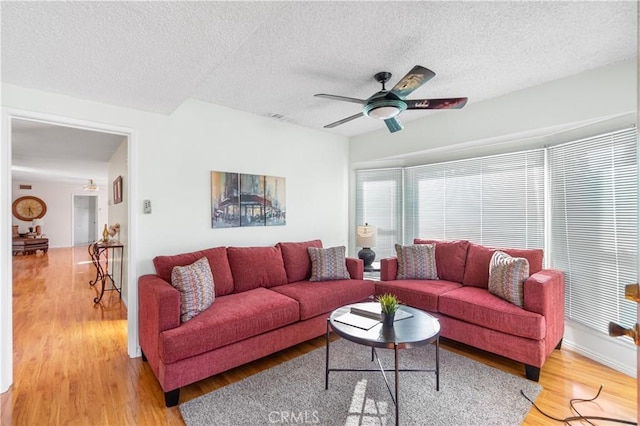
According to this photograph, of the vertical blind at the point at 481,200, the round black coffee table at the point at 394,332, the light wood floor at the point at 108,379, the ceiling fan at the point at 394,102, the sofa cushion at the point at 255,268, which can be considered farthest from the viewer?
the vertical blind at the point at 481,200

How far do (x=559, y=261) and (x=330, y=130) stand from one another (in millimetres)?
3282

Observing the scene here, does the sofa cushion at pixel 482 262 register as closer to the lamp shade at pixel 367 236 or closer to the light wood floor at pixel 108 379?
the light wood floor at pixel 108 379

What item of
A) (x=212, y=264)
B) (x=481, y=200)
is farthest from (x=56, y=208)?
(x=481, y=200)

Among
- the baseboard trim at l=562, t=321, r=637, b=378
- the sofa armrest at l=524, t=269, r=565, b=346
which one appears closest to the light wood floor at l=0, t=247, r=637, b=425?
the baseboard trim at l=562, t=321, r=637, b=378

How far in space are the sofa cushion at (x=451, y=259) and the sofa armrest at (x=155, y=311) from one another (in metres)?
2.88

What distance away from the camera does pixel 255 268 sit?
3.22m

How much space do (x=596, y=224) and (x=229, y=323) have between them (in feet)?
11.0

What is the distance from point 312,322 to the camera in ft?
9.52

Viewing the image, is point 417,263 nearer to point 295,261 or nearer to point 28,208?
point 295,261

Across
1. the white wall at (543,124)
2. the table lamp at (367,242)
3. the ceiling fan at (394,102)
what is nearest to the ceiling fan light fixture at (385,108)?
the ceiling fan at (394,102)

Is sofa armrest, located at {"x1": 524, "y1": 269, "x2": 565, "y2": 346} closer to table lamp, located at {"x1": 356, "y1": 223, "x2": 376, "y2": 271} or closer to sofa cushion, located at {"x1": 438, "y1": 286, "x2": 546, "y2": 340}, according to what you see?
sofa cushion, located at {"x1": 438, "y1": 286, "x2": 546, "y2": 340}

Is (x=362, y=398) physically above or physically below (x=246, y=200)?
below

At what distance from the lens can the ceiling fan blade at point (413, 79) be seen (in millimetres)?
1906

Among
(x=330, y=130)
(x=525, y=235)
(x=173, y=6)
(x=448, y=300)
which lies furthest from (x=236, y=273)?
(x=525, y=235)
